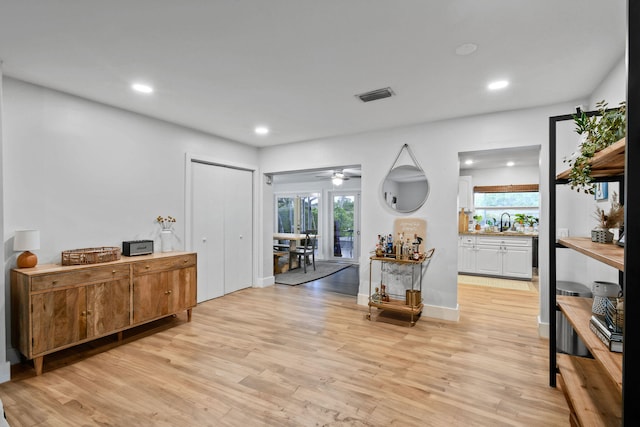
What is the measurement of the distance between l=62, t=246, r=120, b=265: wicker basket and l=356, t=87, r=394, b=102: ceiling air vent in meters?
2.98

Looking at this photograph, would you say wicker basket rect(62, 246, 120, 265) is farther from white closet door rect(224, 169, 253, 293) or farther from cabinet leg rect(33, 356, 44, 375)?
white closet door rect(224, 169, 253, 293)

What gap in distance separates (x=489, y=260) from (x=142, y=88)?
6.44 meters

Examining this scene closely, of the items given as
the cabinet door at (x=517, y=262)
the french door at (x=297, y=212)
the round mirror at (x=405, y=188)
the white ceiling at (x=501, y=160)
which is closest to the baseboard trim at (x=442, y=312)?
the round mirror at (x=405, y=188)

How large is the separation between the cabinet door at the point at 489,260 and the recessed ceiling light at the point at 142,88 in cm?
622

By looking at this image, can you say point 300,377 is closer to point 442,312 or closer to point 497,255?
point 442,312

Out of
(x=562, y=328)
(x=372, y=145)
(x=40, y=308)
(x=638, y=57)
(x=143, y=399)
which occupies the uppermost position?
(x=372, y=145)

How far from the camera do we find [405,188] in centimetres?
413

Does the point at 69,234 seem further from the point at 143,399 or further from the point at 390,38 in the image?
the point at 390,38

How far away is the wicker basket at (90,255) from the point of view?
282cm

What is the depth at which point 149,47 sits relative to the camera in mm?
2211

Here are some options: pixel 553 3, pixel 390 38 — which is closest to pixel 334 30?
pixel 390 38

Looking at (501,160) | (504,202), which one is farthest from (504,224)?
(501,160)

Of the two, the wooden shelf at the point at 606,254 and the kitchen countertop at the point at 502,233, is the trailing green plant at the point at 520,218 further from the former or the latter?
the wooden shelf at the point at 606,254

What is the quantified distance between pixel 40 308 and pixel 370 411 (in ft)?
8.88
